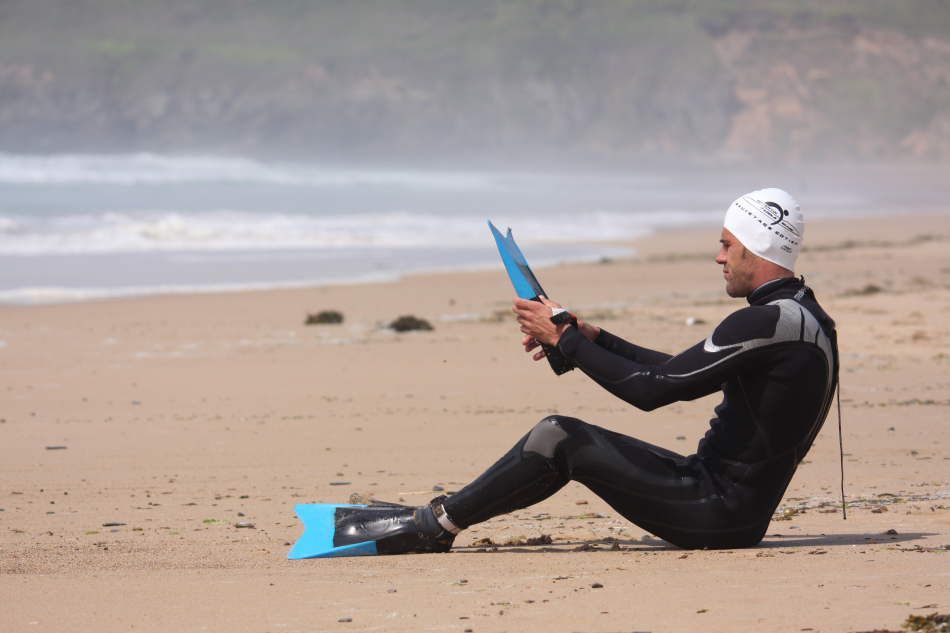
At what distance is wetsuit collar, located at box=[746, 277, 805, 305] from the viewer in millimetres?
4906

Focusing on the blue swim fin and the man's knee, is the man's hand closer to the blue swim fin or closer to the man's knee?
the blue swim fin

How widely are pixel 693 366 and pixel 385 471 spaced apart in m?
3.16

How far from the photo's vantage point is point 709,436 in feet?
16.7

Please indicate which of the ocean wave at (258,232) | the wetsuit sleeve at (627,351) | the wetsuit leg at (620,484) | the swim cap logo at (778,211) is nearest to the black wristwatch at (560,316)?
the wetsuit sleeve at (627,351)

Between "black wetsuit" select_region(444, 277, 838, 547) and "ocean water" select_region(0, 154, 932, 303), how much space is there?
1260 centimetres

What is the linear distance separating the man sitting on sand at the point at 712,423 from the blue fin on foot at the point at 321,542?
5 centimetres

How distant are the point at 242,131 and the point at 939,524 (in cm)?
11735

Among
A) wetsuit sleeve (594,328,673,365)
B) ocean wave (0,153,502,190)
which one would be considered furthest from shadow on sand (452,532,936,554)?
ocean wave (0,153,502,190)

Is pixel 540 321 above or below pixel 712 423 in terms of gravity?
above

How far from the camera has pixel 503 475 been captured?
16.9ft

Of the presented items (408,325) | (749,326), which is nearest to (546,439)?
(749,326)

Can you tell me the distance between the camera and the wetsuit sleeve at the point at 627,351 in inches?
205

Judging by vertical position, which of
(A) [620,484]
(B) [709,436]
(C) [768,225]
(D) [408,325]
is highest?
(D) [408,325]

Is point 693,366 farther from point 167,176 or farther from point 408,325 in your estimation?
point 167,176
